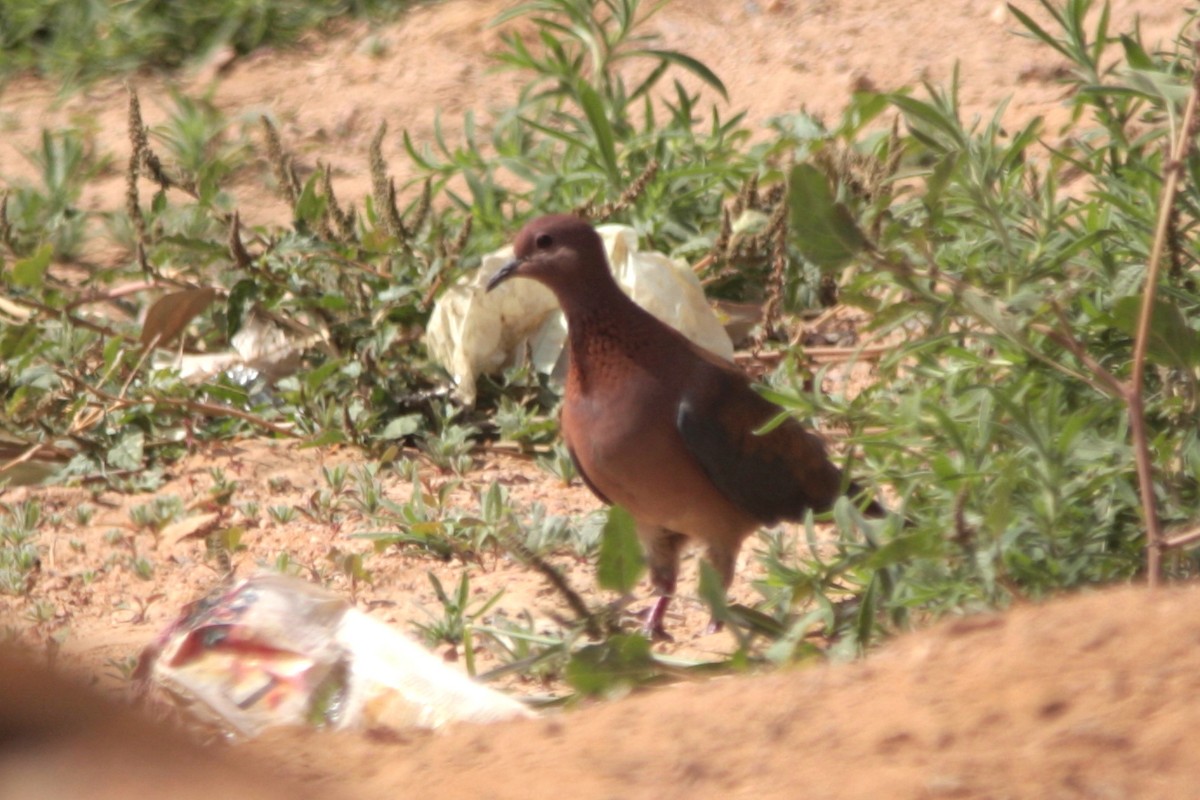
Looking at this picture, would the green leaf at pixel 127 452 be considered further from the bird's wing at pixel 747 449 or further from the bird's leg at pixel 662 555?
the bird's wing at pixel 747 449

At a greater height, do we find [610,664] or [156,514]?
[610,664]

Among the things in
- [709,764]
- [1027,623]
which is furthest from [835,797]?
[1027,623]

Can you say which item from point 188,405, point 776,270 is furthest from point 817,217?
point 188,405

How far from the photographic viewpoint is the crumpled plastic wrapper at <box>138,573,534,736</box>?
2730 millimetres

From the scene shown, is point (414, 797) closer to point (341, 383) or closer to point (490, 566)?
point (490, 566)

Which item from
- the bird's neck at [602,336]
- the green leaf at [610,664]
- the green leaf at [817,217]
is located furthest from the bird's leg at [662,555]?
the green leaf at [817,217]

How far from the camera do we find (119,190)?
22.2ft

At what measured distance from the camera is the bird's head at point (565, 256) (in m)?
4.12

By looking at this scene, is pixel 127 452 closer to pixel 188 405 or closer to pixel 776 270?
pixel 188 405

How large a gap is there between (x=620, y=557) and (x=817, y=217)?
0.62m

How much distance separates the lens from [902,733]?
2.03 metres

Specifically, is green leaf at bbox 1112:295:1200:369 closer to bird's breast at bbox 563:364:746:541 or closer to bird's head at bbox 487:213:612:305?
bird's breast at bbox 563:364:746:541

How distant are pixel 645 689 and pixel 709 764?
808mm

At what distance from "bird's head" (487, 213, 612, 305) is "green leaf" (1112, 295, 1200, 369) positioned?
152 cm
